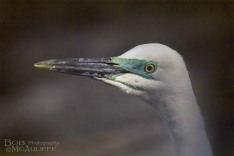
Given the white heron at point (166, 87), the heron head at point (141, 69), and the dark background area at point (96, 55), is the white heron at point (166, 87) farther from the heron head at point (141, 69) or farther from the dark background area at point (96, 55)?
the dark background area at point (96, 55)

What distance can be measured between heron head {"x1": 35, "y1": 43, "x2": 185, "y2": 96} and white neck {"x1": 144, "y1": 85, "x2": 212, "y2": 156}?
85mm

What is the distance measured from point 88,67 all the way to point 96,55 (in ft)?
0.84

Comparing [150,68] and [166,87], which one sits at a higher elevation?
[150,68]

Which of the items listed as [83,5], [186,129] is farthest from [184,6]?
[186,129]

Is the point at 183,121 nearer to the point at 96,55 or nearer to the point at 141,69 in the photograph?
the point at 141,69

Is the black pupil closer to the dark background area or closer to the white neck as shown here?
the white neck

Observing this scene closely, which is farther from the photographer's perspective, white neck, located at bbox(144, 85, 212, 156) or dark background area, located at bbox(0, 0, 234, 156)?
dark background area, located at bbox(0, 0, 234, 156)

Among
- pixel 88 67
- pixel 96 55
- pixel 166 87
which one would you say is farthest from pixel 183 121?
pixel 96 55

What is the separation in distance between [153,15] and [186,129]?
786 millimetres

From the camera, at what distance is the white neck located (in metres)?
2.53

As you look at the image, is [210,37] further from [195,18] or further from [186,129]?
[186,129]

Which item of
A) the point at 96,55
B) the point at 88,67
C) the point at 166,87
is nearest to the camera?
the point at 166,87

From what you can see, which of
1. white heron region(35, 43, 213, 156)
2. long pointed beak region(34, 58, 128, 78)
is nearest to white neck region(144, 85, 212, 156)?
white heron region(35, 43, 213, 156)

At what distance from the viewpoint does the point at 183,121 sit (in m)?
2.53
